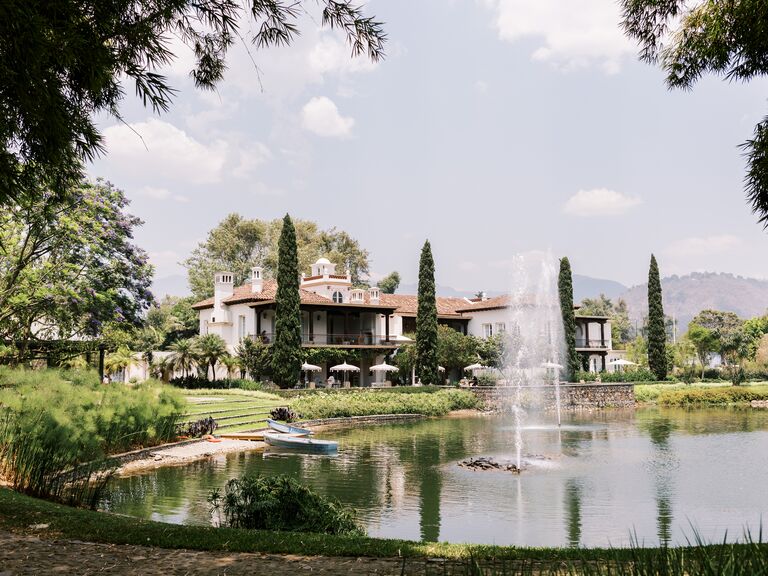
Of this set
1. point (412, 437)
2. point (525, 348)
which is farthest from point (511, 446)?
point (525, 348)

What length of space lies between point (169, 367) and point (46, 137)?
32325 millimetres

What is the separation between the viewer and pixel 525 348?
4609 centimetres

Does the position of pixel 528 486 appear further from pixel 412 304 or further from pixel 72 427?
pixel 412 304

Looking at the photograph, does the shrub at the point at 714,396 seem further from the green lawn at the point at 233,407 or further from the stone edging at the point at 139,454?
the stone edging at the point at 139,454

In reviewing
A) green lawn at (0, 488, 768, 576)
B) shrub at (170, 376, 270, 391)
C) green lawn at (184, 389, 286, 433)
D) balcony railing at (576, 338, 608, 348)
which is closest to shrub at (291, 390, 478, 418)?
green lawn at (184, 389, 286, 433)

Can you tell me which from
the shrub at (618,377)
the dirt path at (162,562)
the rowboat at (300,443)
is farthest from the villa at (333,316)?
the dirt path at (162,562)

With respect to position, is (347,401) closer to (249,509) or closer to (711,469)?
(711,469)

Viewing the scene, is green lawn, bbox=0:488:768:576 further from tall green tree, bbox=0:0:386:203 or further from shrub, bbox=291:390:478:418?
shrub, bbox=291:390:478:418

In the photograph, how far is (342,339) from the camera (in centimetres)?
4512

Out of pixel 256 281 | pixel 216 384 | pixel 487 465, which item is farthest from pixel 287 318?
pixel 487 465

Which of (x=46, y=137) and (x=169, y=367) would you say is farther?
(x=169, y=367)

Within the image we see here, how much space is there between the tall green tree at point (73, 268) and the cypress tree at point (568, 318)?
97.2ft

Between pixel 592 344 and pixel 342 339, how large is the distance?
23090 mm

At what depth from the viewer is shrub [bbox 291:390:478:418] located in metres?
28.7
